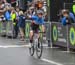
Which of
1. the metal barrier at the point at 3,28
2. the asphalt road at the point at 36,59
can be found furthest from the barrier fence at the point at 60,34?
the metal barrier at the point at 3,28

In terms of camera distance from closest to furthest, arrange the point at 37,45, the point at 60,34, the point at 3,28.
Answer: the point at 37,45 → the point at 60,34 → the point at 3,28

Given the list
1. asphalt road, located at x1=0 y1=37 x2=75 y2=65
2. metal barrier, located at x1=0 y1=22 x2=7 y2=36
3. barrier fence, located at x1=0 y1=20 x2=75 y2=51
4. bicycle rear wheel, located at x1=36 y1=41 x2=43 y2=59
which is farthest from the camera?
metal barrier, located at x1=0 y1=22 x2=7 y2=36

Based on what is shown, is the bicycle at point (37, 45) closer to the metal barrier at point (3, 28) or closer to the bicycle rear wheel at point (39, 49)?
the bicycle rear wheel at point (39, 49)

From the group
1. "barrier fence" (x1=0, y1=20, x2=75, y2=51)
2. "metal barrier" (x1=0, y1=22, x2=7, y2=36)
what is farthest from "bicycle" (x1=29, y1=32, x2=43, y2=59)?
"metal barrier" (x1=0, y1=22, x2=7, y2=36)

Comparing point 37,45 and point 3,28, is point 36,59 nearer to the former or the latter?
point 37,45

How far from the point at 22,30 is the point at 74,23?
7.71 metres

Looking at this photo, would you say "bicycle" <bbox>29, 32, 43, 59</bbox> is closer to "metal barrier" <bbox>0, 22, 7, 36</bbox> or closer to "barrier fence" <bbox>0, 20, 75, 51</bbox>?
"barrier fence" <bbox>0, 20, 75, 51</bbox>

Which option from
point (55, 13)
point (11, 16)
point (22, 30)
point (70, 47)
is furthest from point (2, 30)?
point (70, 47)

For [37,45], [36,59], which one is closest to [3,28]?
[37,45]

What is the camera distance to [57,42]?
19328 mm

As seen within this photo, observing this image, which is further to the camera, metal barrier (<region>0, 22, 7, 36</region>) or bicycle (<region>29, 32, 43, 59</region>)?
metal barrier (<region>0, 22, 7, 36</region>)

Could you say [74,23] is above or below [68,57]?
above

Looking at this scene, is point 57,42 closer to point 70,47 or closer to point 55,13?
point 70,47

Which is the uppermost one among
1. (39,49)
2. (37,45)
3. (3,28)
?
(37,45)
